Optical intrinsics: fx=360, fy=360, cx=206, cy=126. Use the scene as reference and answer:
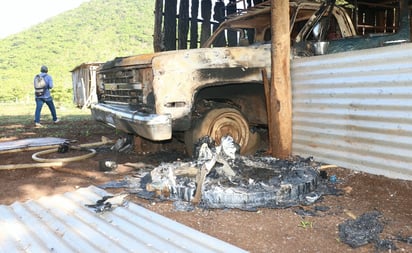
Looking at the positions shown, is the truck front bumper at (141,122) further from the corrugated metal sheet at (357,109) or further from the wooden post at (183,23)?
the wooden post at (183,23)

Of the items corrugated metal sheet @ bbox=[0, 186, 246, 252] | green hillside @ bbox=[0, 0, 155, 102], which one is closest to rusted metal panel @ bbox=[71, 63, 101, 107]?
green hillside @ bbox=[0, 0, 155, 102]

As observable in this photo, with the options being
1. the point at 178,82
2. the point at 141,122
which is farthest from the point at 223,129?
the point at 141,122

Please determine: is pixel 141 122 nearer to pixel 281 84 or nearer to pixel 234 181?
pixel 234 181

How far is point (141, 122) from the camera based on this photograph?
12.9ft

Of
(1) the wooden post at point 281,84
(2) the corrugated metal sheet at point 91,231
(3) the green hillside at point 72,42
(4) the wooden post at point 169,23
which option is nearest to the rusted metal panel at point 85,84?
(3) the green hillside at point 72,42

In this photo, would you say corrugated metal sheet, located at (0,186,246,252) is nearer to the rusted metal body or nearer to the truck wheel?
the rusted metal body

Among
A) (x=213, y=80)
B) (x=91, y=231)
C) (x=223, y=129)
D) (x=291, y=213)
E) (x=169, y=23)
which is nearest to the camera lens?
(x=91, y=231)

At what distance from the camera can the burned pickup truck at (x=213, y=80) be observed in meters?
3.91

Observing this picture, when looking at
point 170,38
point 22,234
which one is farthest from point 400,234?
point 170,38

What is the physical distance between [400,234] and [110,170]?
3317 millimetres

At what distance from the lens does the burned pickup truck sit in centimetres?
391

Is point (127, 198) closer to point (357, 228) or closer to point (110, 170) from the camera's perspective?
point (110, 170)

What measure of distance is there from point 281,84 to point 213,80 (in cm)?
86

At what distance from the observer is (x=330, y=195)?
11.1 ft
